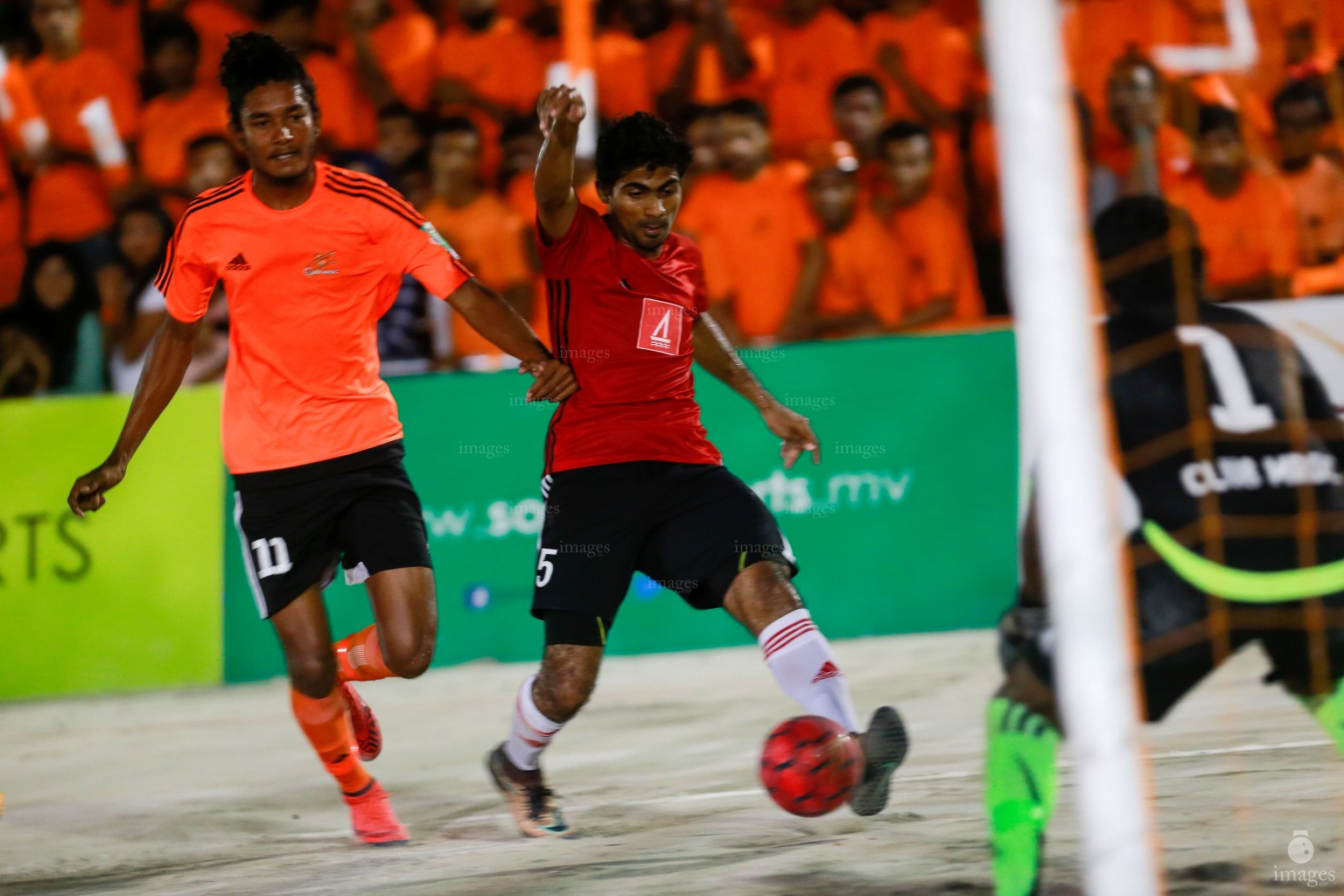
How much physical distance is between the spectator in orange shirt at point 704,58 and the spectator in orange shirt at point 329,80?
→ 165 cm

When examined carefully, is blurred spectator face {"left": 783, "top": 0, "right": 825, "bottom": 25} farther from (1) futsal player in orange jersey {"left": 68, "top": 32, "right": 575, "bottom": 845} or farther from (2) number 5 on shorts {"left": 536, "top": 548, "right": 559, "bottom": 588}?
(2) number 5 on shorts {"left": 536, "top": 548, "right": 559, "bottom": 588}

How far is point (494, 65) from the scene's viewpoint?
838 centimetres

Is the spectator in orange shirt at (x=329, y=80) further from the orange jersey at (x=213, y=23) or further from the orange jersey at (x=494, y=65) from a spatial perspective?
the orange jersey at (x=494, y=65)

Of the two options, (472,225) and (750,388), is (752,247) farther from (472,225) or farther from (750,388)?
(750,388)

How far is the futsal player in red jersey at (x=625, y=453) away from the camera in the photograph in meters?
4.25

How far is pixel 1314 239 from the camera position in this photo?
7316mm

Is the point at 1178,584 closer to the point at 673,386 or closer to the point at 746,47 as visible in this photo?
the point at 673,386

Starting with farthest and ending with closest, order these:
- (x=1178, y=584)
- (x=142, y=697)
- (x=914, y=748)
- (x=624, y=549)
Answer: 1. (x=142, y=697)
2. (x=914, y=748)
3. (x=624, y=549)
4. (x=1178, y=584)

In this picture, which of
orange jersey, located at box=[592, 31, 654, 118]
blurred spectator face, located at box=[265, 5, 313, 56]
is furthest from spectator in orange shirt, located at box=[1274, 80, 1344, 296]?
blurred spectator face, located at box=[265, 5, 313, 56]

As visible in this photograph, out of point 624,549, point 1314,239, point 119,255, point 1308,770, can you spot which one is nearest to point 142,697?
point 119,255

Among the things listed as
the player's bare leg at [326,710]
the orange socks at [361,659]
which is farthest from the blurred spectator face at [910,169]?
the player's bare leg at [326,710]

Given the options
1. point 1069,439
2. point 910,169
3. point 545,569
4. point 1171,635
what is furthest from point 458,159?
point 1069,439

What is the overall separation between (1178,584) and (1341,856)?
2.71ft

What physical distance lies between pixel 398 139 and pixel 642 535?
4.45 meters
